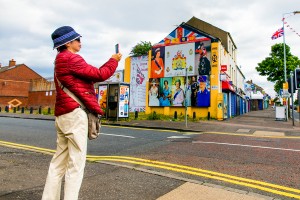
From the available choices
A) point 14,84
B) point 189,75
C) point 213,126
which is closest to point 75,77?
point 213,126

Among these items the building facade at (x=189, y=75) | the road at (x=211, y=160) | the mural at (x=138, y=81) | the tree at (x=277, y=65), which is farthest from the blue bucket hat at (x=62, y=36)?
the tree at (x=277, y=65)

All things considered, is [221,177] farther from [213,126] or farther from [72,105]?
[213,126]

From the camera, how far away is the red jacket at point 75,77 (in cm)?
268

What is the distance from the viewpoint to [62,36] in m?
2.81

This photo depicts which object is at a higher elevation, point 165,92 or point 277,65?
point 277,65

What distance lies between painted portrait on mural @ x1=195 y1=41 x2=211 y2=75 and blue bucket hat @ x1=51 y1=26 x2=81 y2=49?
66.4ft

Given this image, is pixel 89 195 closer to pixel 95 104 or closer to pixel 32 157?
pixel 95 104

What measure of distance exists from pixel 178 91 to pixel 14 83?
4094cm

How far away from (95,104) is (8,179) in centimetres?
251

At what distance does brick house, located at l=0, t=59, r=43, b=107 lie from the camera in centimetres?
4991

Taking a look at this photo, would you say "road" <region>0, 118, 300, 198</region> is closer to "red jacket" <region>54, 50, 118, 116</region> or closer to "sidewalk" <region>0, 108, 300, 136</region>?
"red jacket" <region>54, 50, 118, 116</region>

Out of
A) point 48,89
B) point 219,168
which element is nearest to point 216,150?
point 219,168

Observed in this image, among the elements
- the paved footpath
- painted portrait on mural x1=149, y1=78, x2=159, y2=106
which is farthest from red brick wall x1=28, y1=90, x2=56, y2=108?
the paved footpath

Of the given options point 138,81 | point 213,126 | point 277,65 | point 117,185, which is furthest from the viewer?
point 277,65
